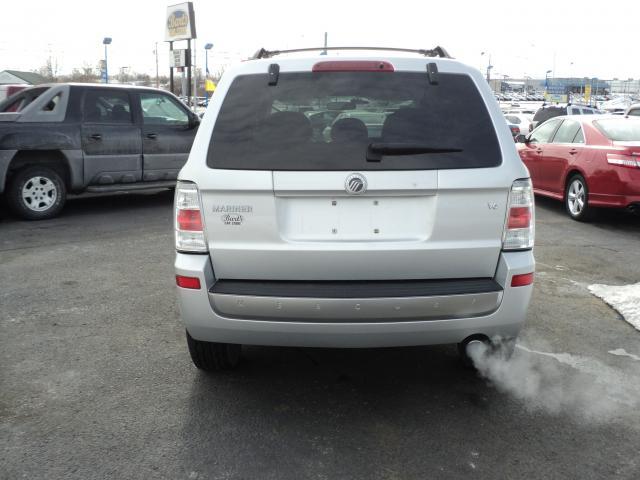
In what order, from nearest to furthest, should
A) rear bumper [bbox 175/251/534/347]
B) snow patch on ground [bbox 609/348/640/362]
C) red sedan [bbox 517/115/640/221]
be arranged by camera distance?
rear bumper [bbox 175/251/534/347] < snow patch on ground [bbox 609/348/640/362] < red sedan [bbox 517/115/640/221]

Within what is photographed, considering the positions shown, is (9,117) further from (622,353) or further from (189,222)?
(622,353)

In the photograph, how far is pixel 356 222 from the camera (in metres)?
3.17

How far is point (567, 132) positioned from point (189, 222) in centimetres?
834

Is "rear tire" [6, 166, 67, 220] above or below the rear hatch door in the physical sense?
below

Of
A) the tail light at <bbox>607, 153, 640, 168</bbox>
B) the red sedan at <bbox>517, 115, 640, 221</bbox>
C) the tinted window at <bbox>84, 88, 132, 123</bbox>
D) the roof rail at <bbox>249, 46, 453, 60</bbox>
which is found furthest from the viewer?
the tinted window at <bbox>84, 88, 132, 123</bbox>

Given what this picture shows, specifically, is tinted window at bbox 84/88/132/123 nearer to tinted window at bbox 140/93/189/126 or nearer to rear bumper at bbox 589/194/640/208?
tinted window at bbox 140/93/189/126

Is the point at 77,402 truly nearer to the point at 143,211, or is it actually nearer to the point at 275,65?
the point at 275,65

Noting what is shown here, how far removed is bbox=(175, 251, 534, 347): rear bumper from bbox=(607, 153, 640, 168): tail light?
5942 millimetres

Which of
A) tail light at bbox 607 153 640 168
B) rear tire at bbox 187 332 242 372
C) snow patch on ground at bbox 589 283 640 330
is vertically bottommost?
snow patch on ground at bbox 589 283 640 330

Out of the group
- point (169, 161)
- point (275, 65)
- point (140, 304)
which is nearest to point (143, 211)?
point (169, 161)

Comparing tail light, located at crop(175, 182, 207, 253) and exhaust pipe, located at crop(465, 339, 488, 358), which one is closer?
tail light, located at crop(175, 182, 207, 253)

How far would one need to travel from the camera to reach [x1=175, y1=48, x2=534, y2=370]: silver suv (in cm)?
313

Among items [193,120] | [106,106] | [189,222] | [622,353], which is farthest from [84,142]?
[622,353]

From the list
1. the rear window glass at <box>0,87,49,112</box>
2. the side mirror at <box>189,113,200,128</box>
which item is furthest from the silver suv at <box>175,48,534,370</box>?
the side mirror at <box>189,113,200,128</box>
